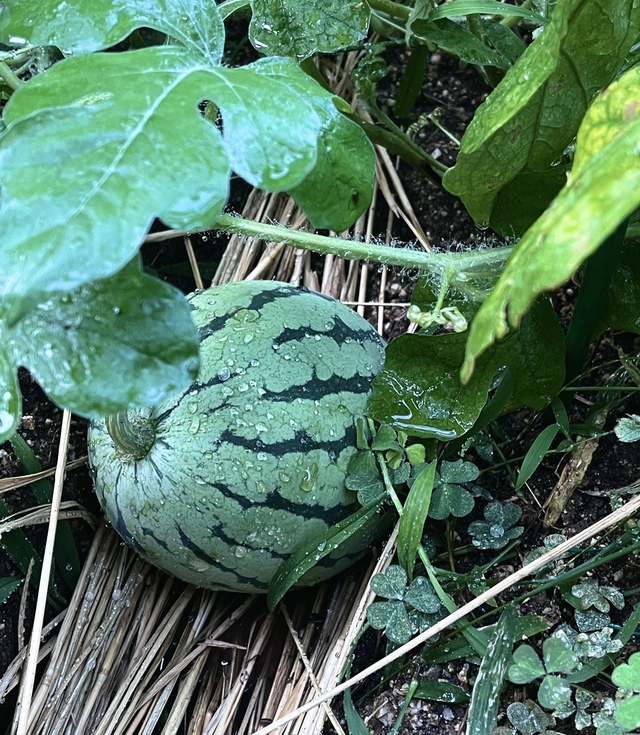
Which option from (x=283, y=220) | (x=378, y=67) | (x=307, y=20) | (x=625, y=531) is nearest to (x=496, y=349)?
(x=625, y=531)

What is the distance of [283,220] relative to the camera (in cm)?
168

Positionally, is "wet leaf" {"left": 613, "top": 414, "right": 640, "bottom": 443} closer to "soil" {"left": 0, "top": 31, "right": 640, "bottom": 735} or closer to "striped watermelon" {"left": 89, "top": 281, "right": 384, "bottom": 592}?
"soil" {"left": 0, "top": 31, "right": 640, "bottom": 735}

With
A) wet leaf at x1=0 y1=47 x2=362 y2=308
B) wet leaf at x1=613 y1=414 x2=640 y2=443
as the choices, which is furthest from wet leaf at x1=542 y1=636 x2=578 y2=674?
wet leaf at x1=0 y1=47 x2=362 y2=308

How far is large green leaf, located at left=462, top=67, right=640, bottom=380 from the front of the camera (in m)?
0.44

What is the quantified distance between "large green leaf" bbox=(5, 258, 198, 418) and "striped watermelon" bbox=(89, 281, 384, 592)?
0.34 meters

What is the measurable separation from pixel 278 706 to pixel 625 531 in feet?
1.93

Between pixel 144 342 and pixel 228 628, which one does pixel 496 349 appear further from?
pixel 228 628

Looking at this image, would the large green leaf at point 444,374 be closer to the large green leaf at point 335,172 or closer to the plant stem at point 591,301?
the plant stem at point 591,301

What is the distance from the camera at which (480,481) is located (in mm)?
1208

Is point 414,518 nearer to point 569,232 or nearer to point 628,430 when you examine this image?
point 628,430

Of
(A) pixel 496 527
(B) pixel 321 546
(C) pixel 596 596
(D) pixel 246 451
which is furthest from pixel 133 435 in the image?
(C) pixel 596 596

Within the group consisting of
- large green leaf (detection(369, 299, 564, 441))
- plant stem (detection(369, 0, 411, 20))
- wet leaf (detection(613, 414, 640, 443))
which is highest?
plant stem (detection(369, 0, 411, 20))

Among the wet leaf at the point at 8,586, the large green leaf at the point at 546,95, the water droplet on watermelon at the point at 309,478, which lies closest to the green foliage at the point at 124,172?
the large green leaf at the point at 546,95

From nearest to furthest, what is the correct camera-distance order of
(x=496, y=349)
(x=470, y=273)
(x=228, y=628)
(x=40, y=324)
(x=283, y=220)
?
(x=40, y=324) < (x=470, y=273) < (x=496, y=349) < (x=228, y=628) < (x=283, y=220)
